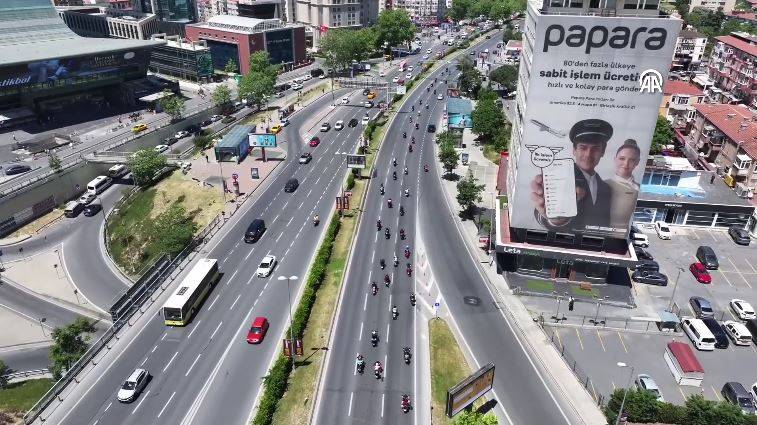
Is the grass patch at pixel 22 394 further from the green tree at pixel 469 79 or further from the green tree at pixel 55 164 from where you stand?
the green tree at pixel 469 79

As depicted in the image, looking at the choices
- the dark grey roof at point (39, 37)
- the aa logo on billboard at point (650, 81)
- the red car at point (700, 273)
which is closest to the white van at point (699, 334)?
the red car at point (700, 273)

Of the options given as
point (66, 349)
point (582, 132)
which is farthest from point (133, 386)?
point (582, 132)

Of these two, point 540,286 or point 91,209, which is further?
point 91,209

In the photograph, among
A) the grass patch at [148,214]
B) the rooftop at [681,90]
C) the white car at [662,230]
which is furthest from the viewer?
the rooftop at [681,90]

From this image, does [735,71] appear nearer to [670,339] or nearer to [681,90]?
[681,90]

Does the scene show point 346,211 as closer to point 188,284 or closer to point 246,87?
point 188,284

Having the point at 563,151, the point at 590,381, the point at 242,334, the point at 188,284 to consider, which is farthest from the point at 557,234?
the point at 188,284
